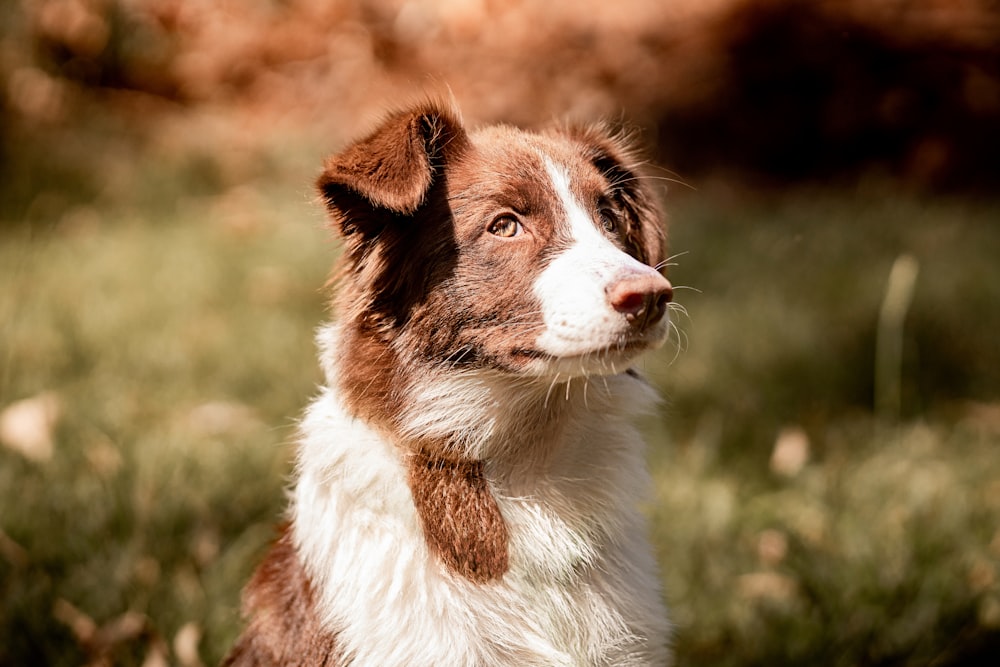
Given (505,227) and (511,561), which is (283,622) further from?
(505,227)

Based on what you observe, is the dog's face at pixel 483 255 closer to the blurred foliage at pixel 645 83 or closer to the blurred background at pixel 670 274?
the blurred background at pixel 670 274

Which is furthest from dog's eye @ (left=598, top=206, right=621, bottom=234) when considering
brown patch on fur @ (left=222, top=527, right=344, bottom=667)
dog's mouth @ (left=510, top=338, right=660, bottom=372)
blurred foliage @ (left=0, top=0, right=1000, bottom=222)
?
blurred foliage @ (left=0, top=0, right=1000, bottom=222)

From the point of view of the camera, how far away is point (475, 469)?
7.69 feet

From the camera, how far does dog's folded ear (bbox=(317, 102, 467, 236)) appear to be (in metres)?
2.22

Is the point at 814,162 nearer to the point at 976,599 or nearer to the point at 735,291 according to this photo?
the point at 735,291

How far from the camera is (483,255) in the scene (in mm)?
2357

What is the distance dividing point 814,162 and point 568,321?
6.69 meters

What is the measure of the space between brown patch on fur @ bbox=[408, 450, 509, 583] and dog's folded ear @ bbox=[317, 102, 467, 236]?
57 cm

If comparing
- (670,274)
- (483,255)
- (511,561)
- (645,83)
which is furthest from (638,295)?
(645,83)

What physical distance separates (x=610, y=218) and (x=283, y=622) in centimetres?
125

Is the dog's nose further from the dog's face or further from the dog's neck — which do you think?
the dog's neck

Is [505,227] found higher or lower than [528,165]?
lower

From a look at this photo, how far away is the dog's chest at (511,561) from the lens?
2.18 m

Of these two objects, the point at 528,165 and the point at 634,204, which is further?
the point at 634,204
